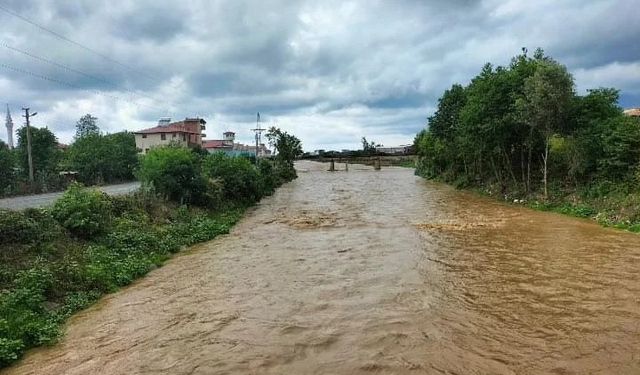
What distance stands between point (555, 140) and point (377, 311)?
19.8 meters

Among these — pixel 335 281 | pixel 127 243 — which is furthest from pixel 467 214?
pixel 127 243

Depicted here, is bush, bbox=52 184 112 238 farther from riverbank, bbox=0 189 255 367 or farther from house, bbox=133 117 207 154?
house, bbox=133 117 207 154

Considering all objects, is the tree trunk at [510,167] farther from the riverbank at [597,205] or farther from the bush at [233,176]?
the bush at [233,176]

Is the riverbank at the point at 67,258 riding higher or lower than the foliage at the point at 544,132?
lower

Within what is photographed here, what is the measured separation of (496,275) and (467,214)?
1287cm

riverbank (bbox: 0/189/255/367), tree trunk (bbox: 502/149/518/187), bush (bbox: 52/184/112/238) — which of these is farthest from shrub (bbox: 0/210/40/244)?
tree trunk (bbox: 502/149/518/187)

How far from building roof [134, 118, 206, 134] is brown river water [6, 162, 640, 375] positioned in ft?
195

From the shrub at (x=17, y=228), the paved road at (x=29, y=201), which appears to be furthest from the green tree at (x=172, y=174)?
the shrub at (x=17, y=228)

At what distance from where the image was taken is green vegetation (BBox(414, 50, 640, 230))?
21.8m

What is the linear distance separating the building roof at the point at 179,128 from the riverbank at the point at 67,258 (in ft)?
182

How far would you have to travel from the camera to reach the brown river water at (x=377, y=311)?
7.45 meters

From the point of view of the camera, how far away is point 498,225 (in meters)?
20.8

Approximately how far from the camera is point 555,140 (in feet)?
83.3

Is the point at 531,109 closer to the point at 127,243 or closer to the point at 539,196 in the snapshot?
the point at 539,196
